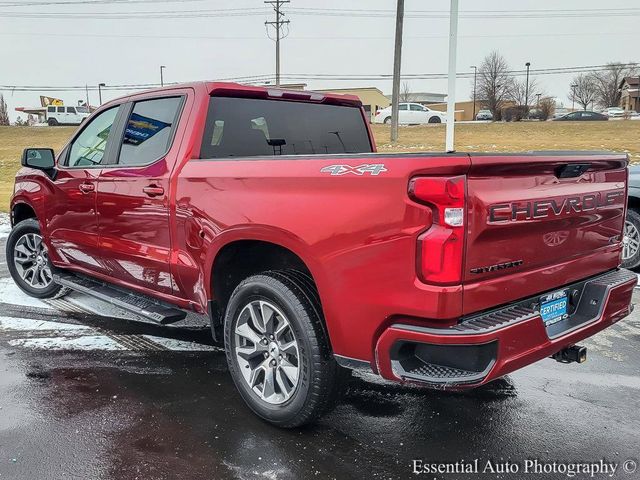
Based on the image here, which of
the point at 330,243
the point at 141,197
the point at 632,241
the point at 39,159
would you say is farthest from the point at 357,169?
the point at 632,241

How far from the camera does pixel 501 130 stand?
111ft

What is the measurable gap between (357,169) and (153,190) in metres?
1.75

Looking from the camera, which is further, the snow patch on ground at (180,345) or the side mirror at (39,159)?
the side mirror at (39,159)

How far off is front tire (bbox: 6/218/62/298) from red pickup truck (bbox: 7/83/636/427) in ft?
4.21

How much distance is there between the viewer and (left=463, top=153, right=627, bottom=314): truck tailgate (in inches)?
98.7

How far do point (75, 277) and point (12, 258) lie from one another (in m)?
1.18

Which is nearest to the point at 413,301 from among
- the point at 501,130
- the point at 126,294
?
the point at 126,294

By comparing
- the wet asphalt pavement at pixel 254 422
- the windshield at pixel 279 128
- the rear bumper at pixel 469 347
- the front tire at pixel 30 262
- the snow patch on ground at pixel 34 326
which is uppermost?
the windshield at pixel 279 128

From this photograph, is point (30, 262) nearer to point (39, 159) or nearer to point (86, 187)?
point (39, 159)

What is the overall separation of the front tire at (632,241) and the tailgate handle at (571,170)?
4.30 m

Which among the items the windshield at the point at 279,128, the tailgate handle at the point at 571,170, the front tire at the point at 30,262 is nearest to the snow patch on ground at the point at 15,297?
the front tire at the point at 30,262

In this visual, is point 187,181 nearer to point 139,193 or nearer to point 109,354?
point 139,193

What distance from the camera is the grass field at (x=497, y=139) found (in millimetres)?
23109

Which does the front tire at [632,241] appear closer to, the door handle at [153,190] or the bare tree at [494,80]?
the door handle at [153,190]
